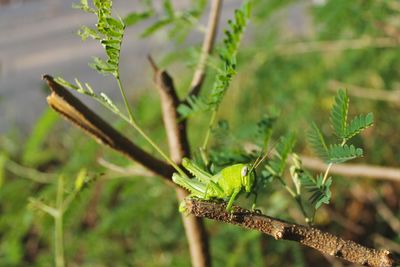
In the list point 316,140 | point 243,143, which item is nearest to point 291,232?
point 316,140

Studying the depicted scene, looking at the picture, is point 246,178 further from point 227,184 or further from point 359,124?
point 359,124

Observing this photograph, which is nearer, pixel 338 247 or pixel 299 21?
pixel 338 247

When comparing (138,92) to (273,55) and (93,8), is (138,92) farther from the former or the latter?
(93,8)

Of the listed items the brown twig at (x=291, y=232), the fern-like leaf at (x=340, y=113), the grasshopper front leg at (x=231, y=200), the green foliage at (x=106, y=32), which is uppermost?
the green foliage at (x=106, y=32)

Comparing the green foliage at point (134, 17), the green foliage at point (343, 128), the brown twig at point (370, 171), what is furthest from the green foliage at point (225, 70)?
the brown twig at point (370, 171)

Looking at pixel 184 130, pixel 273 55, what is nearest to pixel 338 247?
pixel 184 130

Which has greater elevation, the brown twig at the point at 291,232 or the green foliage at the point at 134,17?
the green foliage at the point at 134,17

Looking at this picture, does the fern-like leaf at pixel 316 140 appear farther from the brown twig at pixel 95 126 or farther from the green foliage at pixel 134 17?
the green foliage at pixel 134 17
